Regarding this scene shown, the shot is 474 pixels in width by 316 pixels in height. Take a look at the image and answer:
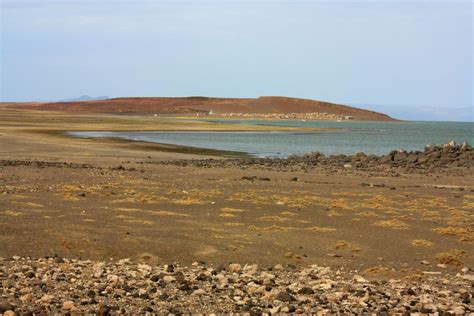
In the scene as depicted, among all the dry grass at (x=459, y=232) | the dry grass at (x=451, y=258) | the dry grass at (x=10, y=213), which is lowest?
the dry grass at (x=451, y=258)

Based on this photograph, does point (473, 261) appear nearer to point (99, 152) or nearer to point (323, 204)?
point (323, 204)

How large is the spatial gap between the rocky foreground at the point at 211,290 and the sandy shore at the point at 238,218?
43cm

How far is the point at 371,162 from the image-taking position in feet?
125

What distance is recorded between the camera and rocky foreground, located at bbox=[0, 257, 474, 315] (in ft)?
28.4

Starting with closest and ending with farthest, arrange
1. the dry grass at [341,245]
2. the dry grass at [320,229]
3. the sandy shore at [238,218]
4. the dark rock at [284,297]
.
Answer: the dark rock at [284,297]
the sandy shore at [238,218]
the dry grass at [341,245]
the dry grass at [320,229]

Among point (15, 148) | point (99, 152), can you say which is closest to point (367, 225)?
point (99, 152)

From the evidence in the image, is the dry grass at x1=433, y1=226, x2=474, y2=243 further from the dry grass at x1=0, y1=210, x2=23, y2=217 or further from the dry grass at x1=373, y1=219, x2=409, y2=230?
the dry grass at x1=0, y1=210, x2=23, y2=217

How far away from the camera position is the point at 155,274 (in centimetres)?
1054

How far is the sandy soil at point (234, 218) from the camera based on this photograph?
12.7 metres

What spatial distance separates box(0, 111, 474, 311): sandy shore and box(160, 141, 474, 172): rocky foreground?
5170 millimetres

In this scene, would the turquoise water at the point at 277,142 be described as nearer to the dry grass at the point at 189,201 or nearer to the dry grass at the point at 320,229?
the dry grass at the point at 189,201

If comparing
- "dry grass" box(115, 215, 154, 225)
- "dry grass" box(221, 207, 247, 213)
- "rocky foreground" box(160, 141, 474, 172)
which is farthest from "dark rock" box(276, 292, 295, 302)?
"rocky foreground" box(160, 141, 474, 172)

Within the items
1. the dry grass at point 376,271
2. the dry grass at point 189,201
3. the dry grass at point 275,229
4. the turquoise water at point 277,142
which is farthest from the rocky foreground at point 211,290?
the turquoise water at point 277,142

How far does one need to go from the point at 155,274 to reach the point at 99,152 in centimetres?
3019
